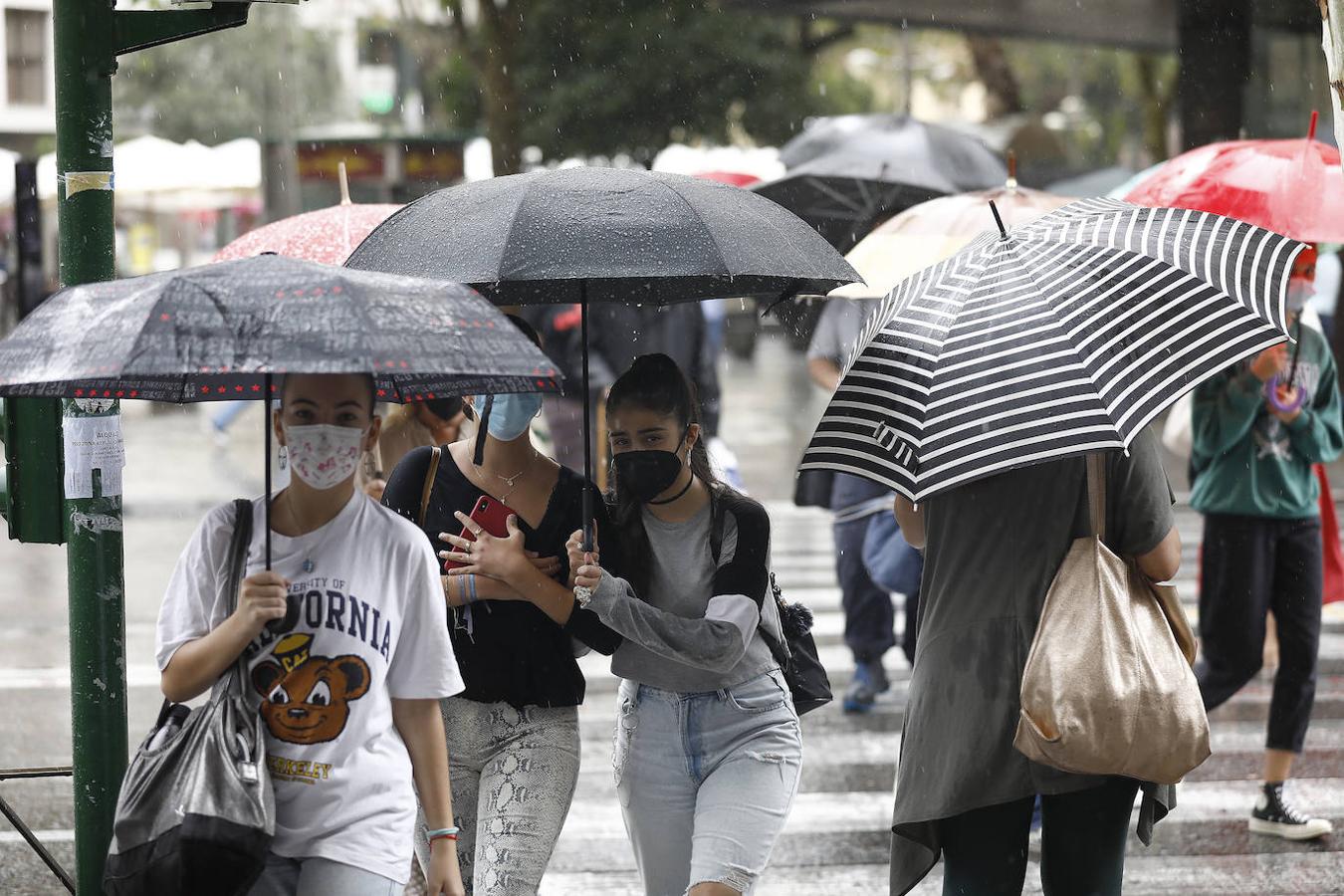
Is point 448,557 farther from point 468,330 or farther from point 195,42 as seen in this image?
point 195,42

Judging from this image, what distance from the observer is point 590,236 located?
3.93 meters

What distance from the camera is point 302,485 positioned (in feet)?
10.9

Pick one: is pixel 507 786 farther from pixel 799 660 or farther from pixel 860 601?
pixel 860 601

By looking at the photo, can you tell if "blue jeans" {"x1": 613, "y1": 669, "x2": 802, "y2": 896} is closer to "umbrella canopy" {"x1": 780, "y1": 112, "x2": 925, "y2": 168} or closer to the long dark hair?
the long dark hair

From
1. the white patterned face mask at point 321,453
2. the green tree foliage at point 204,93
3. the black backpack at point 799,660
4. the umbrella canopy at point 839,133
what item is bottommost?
the black backpack at point 799,660

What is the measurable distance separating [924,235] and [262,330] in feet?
13.3

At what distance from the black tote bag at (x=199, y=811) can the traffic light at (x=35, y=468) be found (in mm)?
1410

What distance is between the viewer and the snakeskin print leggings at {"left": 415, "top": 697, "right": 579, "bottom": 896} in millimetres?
3916

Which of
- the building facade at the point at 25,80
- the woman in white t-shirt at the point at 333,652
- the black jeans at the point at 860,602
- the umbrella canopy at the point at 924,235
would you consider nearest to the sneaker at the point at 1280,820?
the black jeans at the point at 860,602

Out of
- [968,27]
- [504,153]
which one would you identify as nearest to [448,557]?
[968,27]

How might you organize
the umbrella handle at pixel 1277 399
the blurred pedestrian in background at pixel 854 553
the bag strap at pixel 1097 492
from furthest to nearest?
the blurred pedestrian in background at pixel 854 553 → the umbrella handle at pixel 1277 399 → the bag strap at pixel 1097 492

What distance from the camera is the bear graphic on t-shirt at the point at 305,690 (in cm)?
316

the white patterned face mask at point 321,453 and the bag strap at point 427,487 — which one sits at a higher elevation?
the white patterned face mask at point 321,453

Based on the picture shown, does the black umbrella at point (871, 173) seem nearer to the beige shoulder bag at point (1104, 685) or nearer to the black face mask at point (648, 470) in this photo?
the black face mask at point (648, 470)
